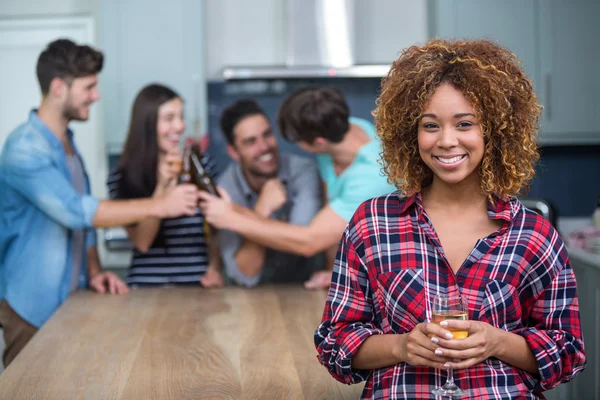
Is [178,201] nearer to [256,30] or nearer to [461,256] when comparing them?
[256,30]

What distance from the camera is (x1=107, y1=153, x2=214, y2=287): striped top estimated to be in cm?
323

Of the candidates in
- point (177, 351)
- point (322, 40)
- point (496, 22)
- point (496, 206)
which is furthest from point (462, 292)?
point (496, 22)

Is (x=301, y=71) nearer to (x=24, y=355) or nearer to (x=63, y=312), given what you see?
(x=63, y=312)

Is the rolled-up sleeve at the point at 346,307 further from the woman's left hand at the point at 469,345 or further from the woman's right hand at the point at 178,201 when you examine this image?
the woman's right hand at the point at 178,201

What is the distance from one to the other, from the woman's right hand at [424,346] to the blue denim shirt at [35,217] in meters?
1.91

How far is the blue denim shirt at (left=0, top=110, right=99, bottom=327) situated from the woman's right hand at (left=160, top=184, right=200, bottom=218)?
0.86ft

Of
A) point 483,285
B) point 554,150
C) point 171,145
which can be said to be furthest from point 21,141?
point 554,150

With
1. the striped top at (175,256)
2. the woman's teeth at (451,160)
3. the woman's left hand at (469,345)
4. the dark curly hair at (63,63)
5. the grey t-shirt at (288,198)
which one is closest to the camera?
the woman's left hand at (469,345)

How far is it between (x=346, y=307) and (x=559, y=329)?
0.36 m

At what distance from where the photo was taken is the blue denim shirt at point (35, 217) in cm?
284

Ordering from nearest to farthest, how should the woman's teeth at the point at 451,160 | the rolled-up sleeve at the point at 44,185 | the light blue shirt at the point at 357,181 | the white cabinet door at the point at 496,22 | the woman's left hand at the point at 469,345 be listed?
the woman's left hand at the point at 469,345 → the woman's teeth at the point at 451,160 → the rolled-up sleeve at the point at 44,185 → the light blue shirt at the point at 357,181 → the white cabinet door at the point at 496,22

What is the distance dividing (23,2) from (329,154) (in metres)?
1.86

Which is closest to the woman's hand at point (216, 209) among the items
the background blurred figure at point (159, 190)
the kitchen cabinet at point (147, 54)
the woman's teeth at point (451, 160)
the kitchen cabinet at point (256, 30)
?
the background blurred figure at point (159, 190)

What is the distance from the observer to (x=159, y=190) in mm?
3285
